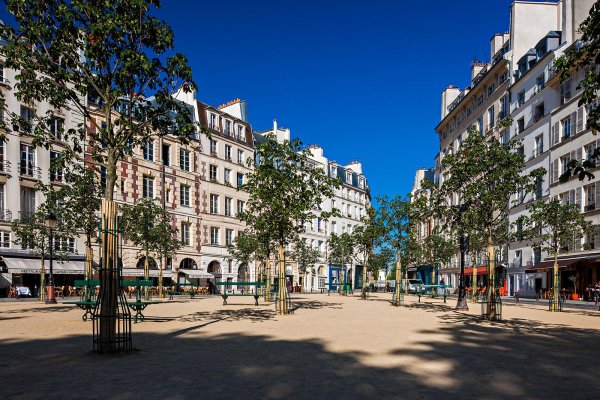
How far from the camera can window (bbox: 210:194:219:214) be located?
48500mm

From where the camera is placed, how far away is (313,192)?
59.3 feet

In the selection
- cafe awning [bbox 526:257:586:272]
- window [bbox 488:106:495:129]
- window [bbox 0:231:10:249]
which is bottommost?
cafe awning [bbox 526:257:586:272]

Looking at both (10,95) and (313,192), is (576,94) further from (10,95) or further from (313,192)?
(10,95)

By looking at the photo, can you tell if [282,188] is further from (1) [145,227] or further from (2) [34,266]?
(2) [34,266]

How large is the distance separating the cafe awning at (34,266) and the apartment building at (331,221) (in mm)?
26707

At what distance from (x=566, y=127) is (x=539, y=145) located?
4.25m

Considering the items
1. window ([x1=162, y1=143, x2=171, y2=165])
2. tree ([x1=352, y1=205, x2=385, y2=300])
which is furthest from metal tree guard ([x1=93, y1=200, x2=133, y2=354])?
window ([x1=162, y1=143, x2=171, y2=165])

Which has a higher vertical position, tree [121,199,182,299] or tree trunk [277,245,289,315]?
tree [121,199,182,299]

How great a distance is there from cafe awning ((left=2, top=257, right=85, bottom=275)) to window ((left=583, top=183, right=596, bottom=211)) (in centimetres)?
3511

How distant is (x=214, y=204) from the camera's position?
4894 cm

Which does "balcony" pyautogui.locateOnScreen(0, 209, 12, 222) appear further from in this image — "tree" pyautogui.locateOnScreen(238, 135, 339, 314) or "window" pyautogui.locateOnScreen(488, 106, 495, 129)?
"window" pyautogui.locateOnScreen(488, 106, 495, 129)

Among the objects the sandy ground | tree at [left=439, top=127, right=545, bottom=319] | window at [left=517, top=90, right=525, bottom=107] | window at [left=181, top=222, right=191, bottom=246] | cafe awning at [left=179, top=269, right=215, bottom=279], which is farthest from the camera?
window at [left=181, top=222, right=191, bottom=246]

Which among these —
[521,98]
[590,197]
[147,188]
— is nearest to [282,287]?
[590,197]

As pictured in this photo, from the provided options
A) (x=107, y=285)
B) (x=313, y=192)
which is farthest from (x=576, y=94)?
(x=107, y=285)
